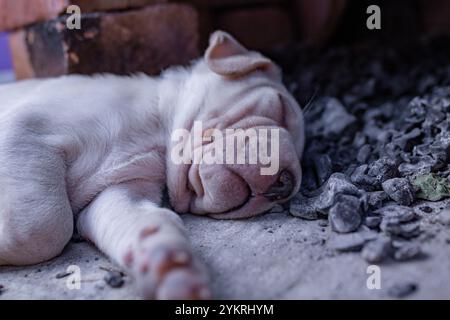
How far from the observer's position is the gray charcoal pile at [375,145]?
6.45 ft

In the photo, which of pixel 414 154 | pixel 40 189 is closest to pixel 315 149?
pixel 414 154

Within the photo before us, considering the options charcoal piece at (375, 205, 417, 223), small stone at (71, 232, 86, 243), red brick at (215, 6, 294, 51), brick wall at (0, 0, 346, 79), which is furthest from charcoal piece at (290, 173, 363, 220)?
red brick at (215, 6, 294, 51)

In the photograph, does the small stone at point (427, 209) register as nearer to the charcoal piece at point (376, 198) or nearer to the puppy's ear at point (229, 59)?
the charcoal piece at point (376, 198)

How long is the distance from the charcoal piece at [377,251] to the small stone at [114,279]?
88 cm

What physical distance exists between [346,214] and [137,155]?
1084mm

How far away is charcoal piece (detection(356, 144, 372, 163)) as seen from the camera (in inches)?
105

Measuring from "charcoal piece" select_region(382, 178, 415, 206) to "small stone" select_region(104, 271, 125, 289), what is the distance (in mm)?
1188

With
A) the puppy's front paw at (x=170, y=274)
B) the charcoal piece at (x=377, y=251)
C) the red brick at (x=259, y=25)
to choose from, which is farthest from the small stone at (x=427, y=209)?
the red brick at (x=259, y=25)

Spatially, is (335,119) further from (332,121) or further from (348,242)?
(348,242)

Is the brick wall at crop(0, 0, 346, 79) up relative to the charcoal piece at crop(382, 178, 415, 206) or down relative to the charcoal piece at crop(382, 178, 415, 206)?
up

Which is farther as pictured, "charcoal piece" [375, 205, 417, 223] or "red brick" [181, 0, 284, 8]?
"red brick" [181, 0, 284, 8]

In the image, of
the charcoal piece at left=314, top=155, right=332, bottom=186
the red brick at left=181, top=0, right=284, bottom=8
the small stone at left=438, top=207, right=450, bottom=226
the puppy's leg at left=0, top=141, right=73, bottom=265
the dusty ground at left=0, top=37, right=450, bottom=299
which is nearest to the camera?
the dusty ground at left=0, top=37, right=450, bottom=299

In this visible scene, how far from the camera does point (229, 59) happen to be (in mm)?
2744

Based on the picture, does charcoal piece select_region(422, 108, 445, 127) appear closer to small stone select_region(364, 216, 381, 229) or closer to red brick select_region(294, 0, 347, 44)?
small stone select_region(364, 216, 381, 229)
